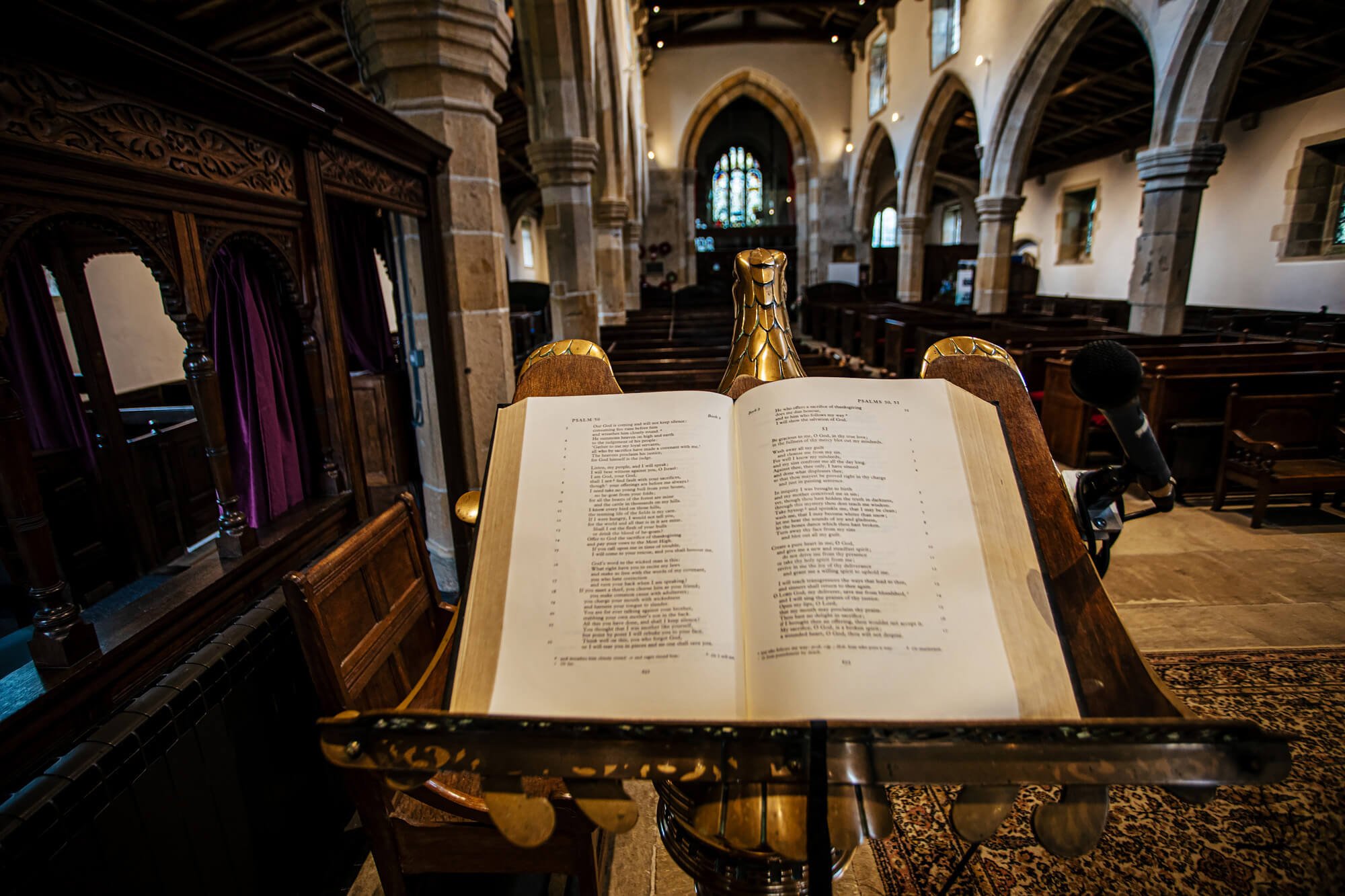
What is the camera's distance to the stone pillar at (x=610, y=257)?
29.5 feet

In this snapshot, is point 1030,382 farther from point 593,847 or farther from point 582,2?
point 593,847

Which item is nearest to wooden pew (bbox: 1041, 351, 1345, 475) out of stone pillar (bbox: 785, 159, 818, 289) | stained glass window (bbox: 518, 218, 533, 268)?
stone pillar (bbox: 785, 159, 818, 289)

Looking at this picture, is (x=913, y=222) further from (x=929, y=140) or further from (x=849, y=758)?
(x=849, y=758)

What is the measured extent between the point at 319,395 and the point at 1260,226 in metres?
12.7

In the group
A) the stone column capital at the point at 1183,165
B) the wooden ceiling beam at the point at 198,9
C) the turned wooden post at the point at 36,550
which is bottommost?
the turned wooden post at the point at 36,550

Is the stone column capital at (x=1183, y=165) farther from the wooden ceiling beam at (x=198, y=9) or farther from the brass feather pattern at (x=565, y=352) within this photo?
the wooden ceiling beam at (x=198, y=9)

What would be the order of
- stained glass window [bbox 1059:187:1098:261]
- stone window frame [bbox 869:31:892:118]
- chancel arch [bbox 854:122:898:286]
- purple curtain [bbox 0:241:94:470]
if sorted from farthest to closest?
1. chancel arch [bbox 854:122:898:286]
2. stained glass window [bbox 1059:187:1098:261]
3. stone window frame [bbox 869:31:892:118]
4. purple curtain [bbox 0:241:94:470]

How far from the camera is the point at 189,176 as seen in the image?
1571mm

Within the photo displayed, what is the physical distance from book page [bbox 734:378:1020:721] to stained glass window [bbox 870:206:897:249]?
20.8 meters

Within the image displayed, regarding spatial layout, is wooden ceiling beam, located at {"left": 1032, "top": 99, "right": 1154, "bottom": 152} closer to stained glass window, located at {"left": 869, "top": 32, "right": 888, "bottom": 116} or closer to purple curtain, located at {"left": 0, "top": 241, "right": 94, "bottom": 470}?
stained glass window, located at {"left": 869, "top": 32, "right": 888, "bottom": 116}

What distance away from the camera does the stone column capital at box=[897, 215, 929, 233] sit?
1281cm

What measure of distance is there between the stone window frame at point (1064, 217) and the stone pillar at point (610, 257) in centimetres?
1083

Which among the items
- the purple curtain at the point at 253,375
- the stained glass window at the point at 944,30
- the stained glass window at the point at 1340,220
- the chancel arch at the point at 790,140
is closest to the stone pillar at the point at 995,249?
the stained glass window at the point at 944,30

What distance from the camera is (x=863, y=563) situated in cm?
66
